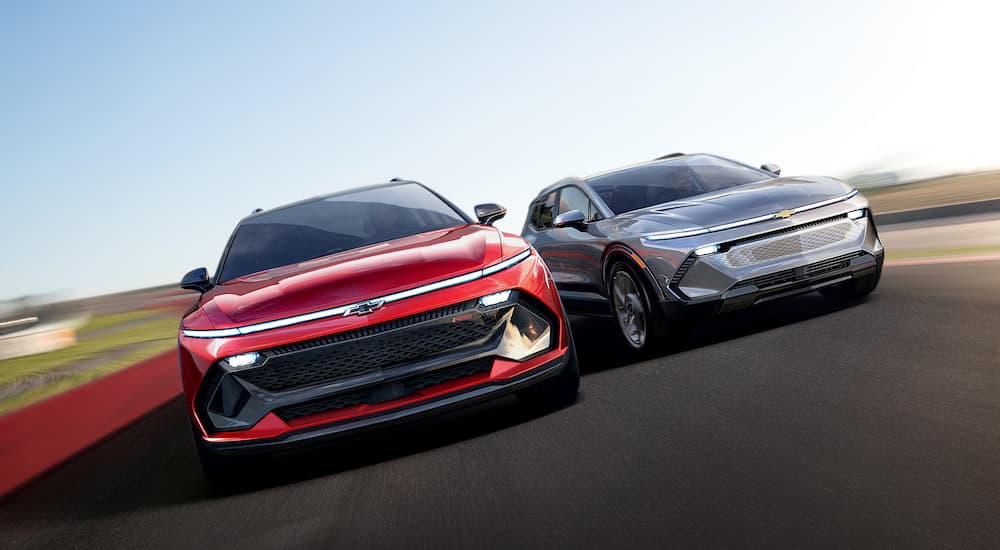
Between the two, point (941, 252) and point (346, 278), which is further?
point (941, 252)

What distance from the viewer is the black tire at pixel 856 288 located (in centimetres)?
826

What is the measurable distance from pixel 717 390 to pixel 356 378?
221cm

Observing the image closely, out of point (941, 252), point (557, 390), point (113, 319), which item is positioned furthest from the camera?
point (113, 319)

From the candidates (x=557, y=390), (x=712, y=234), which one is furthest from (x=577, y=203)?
(x=557, y=390)

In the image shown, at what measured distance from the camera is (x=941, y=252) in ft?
41.9

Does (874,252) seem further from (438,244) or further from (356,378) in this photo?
(356,378)

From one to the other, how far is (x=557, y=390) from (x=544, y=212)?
4956 mm

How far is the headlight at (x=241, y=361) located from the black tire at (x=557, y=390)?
1.60 m

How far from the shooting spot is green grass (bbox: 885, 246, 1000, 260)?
39.0ft

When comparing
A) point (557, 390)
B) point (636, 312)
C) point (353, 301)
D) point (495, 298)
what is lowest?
point (636, 312)

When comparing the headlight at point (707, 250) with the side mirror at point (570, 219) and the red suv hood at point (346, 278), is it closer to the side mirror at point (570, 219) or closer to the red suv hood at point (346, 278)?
the side mirror at point (570, 219)

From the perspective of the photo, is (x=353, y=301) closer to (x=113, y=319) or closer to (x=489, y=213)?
(x=489, y=213)

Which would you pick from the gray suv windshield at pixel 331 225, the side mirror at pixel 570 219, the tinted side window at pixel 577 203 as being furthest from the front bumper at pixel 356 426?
the tinted side window at pixel 577 203

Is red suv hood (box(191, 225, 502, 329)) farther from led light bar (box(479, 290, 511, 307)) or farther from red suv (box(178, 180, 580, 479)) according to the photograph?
led light bar (box(479, 290, 511, 307))
